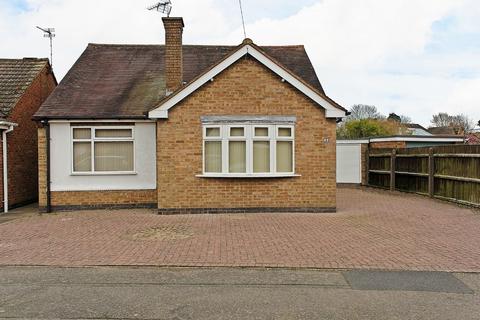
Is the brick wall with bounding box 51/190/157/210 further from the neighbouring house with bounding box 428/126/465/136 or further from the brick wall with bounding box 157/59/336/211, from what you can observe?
the neighbouring house with bounding box 428/126/465/136

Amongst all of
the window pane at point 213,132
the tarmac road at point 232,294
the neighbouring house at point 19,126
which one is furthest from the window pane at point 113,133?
the tarmac road at point 232,294

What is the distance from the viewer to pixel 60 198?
1395 cm

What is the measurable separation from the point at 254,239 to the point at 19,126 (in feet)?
37.0

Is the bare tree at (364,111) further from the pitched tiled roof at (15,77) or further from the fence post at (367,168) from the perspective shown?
the pitched tiled roof at (15,77)

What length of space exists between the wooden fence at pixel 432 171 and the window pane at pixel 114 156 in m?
11.0

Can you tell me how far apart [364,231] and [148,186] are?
24.0 feet

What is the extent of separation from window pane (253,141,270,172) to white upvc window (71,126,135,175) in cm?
413

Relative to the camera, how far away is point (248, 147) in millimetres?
12914

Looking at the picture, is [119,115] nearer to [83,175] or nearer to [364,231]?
[83,175]

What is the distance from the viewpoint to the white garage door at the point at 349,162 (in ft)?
76.1

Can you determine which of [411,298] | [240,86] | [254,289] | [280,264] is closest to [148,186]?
[240,86]

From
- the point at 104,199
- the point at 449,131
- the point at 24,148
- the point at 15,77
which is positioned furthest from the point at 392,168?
the point at 449,131

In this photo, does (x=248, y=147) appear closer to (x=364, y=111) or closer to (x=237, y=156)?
(x=237, y=156)

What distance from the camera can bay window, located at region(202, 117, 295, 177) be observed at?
1291 cm
